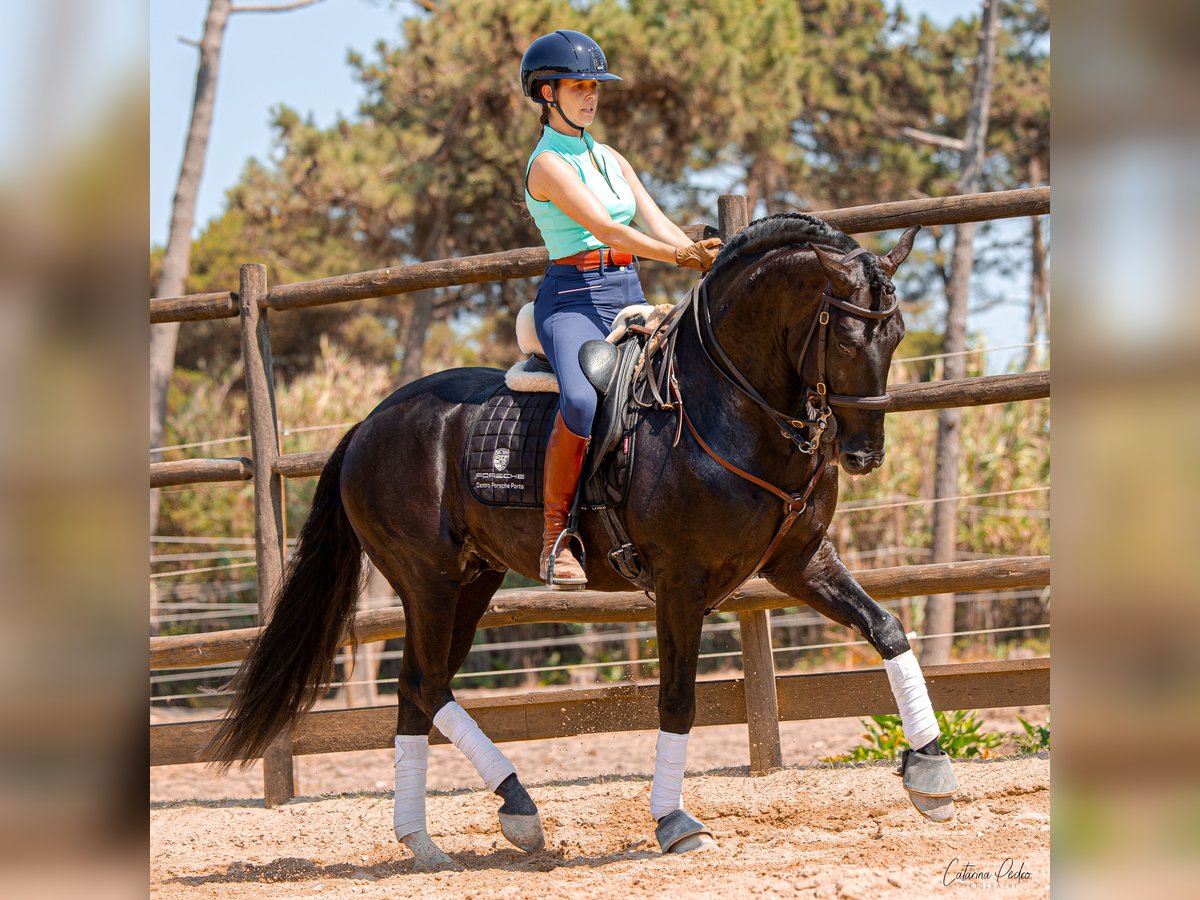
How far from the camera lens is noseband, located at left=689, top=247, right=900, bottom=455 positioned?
3.54 metres

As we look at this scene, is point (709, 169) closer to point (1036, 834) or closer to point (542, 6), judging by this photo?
point (542, 6)

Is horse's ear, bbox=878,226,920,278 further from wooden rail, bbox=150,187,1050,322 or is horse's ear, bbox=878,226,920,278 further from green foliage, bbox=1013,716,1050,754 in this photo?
green foliage, bbox=1013,716,1050,754

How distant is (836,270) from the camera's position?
3533 millimetres

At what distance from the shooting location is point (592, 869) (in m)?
3.94

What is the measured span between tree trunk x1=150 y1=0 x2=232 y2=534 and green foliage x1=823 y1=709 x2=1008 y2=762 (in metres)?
9.30

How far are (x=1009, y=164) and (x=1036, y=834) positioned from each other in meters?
26.1

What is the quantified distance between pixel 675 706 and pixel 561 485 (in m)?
0.85

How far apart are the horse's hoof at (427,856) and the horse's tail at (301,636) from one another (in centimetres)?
68

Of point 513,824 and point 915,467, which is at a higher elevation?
point 915,467

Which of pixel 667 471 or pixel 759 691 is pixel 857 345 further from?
pixel 759 691

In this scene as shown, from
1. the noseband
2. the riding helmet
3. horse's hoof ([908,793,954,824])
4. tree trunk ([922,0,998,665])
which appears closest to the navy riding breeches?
the noseband

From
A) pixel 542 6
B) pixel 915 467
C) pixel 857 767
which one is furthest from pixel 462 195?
pixel 857 767

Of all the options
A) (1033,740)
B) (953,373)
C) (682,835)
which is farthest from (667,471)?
(953,373)
